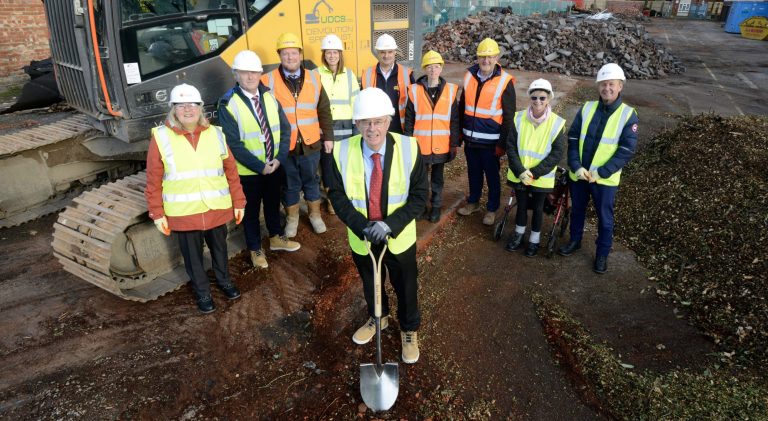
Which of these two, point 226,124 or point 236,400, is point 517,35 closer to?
point 226,124

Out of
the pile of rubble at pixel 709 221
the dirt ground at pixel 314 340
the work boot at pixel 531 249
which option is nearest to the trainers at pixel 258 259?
the dirt ground at pixel 314 340

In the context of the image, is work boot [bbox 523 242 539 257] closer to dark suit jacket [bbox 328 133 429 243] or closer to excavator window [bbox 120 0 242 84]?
dark suit jacket [bbox 328 133 429 243]

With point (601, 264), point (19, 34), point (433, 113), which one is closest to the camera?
point (601, 264)

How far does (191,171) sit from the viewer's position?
4.05 m

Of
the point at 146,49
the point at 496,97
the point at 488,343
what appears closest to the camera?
the point at 488,343

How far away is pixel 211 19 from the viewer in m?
5.59

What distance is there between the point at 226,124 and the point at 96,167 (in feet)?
12.2

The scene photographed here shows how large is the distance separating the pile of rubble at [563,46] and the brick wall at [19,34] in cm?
1489

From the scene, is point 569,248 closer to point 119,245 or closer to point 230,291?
point 230,291

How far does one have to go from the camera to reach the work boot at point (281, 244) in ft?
18.6

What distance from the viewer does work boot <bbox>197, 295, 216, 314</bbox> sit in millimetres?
4598

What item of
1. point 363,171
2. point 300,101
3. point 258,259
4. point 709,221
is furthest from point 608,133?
point 258,259

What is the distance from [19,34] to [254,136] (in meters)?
11.5

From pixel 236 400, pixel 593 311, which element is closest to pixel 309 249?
pixel 236 400
